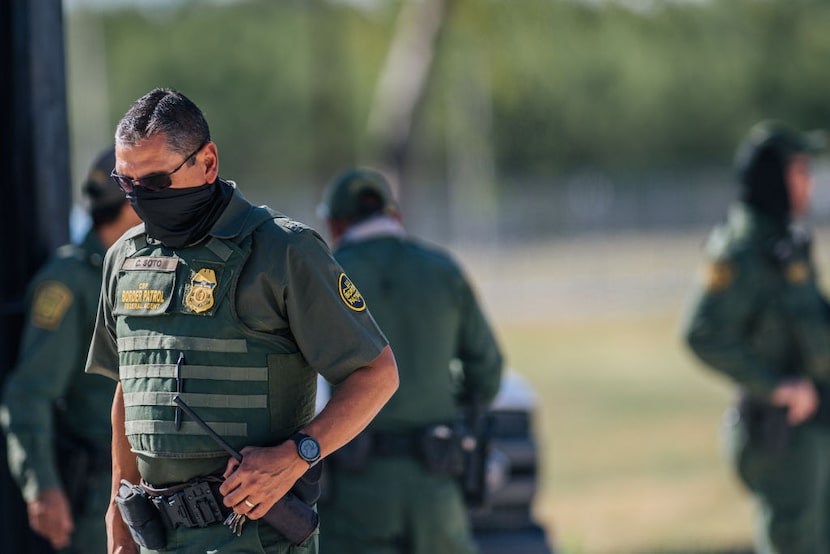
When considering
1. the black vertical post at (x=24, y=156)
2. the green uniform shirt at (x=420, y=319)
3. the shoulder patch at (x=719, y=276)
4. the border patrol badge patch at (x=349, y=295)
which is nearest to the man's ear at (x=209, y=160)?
the border patrol badge patch at (x=349, y=295)

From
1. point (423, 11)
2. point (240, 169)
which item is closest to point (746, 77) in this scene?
point (240, 169)

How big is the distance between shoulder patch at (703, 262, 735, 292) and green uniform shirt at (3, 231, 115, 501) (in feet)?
9.91

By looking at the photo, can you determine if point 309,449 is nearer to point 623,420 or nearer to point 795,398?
point 795,398

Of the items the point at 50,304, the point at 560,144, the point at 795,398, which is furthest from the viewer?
the point at 560,144

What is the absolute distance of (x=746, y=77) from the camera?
52.5m

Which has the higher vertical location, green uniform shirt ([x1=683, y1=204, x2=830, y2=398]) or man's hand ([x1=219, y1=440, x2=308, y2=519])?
man's hand ([x1=219, y1=440, x2=308, y2=519])

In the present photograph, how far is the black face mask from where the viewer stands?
11.0 ft

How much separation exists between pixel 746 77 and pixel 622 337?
33211 millimetres

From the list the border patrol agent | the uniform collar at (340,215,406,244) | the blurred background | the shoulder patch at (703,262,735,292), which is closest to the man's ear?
the border patrol agent

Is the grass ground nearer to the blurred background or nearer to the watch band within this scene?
the blurred background

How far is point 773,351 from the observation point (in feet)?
21.7

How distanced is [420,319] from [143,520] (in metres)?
1.99

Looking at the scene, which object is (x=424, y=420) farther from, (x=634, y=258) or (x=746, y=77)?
(x=746, y=77)

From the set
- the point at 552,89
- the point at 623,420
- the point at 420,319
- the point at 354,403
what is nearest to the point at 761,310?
the point at 420,319
